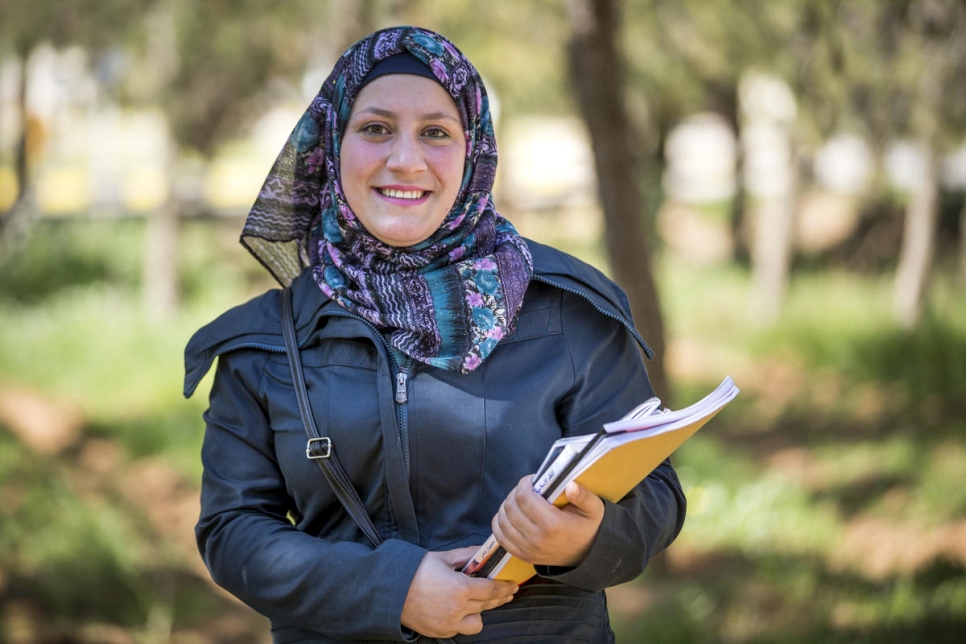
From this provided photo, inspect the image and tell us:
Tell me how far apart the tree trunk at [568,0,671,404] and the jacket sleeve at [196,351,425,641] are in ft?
11.7

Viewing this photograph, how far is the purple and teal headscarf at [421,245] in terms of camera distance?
70.9 inches

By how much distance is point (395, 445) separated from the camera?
174 cm

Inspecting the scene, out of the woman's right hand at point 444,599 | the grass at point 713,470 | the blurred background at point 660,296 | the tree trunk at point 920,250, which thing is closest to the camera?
the woman's right hand at point 444,599

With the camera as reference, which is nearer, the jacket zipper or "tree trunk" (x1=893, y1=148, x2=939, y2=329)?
the jacket zipper

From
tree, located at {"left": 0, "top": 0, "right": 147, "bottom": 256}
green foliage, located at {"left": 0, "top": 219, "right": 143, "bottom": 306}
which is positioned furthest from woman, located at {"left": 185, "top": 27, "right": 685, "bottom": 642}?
green foliage, located at {"left": 0, "top": 219, "right": 143, "bottom": 306}

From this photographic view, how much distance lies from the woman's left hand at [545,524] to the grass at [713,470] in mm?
2788

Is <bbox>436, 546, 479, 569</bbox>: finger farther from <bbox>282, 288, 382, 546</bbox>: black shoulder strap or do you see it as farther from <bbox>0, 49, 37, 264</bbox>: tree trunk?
<bbox>0, 49, 37, 264</bbox>: tree trunk

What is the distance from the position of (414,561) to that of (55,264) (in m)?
11.2

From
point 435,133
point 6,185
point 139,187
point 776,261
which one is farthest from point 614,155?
point 139,187

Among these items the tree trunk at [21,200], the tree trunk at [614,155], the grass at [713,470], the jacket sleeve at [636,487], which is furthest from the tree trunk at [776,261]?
the jacket sleeve at [636,487]

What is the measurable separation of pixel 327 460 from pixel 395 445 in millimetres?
119

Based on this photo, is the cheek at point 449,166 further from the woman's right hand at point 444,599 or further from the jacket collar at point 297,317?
the woman's right hand at point 444,599

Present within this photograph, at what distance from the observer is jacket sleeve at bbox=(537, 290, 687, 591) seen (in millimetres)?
1649

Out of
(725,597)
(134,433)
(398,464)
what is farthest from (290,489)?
(134,433)
